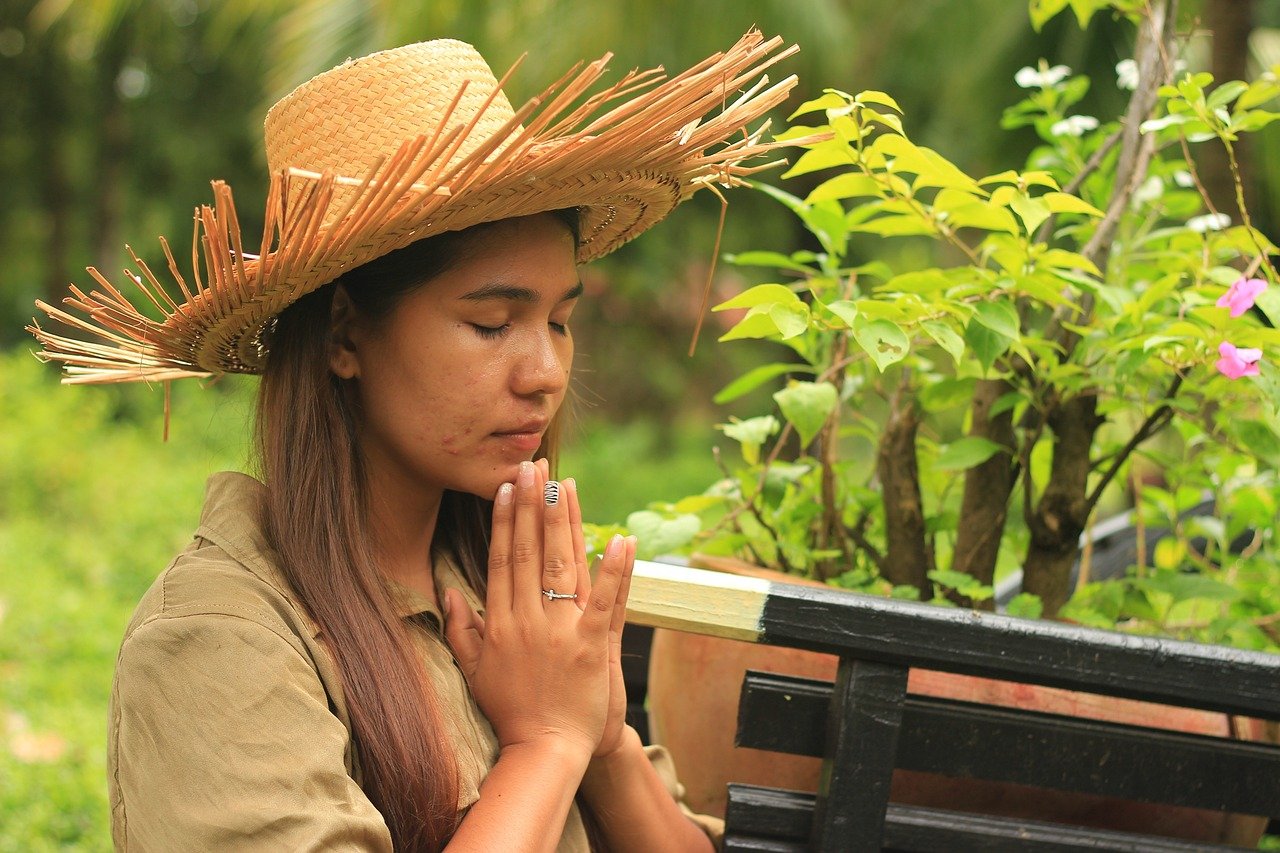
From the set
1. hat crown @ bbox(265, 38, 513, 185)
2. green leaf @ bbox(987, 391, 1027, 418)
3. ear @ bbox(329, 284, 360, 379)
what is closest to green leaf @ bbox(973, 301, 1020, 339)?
green leaf @ bbox(987, 391, 1027, 418)

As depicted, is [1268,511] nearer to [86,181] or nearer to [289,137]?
[289,137]

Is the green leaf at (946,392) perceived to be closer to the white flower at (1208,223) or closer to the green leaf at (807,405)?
the green leaf at (807,405)

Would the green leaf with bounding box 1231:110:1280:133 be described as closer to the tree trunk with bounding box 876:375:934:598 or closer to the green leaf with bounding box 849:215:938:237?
the green leaf with bounding box 849:215:938:237

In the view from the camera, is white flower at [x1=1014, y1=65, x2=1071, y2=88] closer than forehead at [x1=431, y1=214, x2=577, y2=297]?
No

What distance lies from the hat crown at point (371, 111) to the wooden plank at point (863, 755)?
73 cm

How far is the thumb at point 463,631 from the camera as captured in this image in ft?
4.95

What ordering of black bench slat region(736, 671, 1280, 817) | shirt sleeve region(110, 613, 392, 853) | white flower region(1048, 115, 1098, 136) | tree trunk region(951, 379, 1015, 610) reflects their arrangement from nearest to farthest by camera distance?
shirt sleeve region(110, 613, 392, 853)
black bench slat region(736, 671, 1280, 817)
tree trunk region(951, 379, 1015, 610)
white flower region(1048, 115, 1098, 136)

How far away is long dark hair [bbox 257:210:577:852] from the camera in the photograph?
131cm

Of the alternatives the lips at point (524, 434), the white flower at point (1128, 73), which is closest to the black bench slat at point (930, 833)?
the lips at point (524, 434)

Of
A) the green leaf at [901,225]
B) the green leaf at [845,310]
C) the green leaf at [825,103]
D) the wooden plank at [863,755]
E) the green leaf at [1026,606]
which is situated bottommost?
the wooden plank at [863,755]

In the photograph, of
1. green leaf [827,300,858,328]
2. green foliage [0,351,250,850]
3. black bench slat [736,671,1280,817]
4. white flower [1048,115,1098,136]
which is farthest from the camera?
green foliage [0,351,250,850]

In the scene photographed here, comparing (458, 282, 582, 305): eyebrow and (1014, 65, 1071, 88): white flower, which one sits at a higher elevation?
(1014, 65, 1071, 88): white flower

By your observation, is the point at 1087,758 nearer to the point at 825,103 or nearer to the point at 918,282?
the point at 918,282

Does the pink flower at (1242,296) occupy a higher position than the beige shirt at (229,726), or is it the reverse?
the pink flower at (1242,296)
